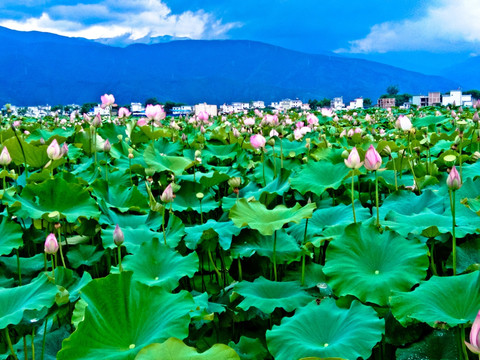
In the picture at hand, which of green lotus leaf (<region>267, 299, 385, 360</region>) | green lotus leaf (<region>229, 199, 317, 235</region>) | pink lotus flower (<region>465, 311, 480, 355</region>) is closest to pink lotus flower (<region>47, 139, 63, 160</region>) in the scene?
green lotus leaf (<region>229, 199, 317, 235</region>)

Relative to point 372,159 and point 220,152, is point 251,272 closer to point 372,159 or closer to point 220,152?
point 372,159

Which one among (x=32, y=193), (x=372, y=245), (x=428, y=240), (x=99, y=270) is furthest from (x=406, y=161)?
(x=32, y=193)

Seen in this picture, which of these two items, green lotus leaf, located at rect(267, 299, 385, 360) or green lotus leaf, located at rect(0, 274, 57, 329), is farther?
green lotus leaf, located at rect(0, 274, 57, 329)

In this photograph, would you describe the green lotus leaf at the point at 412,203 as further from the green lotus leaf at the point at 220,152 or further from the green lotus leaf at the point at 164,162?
the green lotus leaf at the point at 220,152

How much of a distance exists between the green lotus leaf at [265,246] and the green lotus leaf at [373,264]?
0.18 metres

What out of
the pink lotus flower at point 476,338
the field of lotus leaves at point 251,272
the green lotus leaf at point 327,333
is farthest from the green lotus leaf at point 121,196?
the pink lotus flower at point 476,338

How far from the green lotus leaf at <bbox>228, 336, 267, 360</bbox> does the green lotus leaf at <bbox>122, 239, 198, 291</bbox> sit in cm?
24

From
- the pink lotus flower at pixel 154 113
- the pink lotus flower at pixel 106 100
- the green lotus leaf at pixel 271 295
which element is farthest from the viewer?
the pink lotus flower at pixel 106 100

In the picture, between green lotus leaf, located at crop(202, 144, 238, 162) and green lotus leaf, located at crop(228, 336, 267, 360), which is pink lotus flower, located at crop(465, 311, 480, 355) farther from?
green lotus leaf, located at crop(202, 144, 238, 162)

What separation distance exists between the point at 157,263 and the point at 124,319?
0.36 meters

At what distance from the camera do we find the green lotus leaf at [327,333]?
86 centimetres

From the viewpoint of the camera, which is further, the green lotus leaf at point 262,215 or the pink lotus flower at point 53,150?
the pink lotus flower at point 53,150

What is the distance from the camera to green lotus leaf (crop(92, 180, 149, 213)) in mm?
1797

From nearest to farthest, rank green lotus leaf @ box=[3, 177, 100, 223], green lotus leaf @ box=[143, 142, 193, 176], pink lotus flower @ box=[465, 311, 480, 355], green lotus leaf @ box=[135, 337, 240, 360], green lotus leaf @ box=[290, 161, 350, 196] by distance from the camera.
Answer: pink lotus flower @ box=[465, 311, 480, 355] → green lotus leaf @ box=[135, 337, 240, 360] → green lotus leaf @ box=[3, 177, 100, 223] → green lotus leaf @ box=[290, 161, 350, 196] → green lotus leaf @ box=[143, 142, 193, 176]
